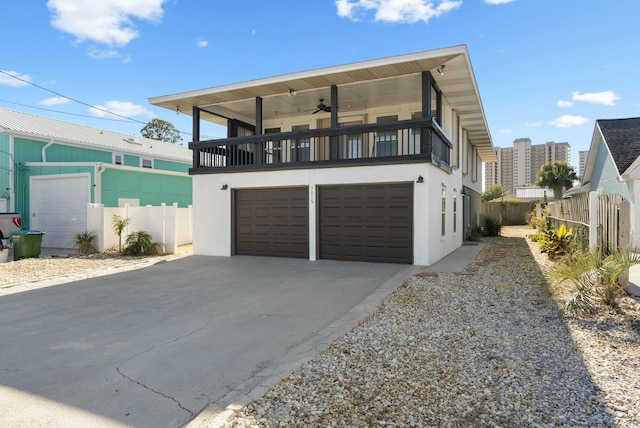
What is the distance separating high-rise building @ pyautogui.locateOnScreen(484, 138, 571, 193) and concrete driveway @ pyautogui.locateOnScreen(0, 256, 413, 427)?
2973 inches

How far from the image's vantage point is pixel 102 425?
278 centimetres

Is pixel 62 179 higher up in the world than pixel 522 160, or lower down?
lower down

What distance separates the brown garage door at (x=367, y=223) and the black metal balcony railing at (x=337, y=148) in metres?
0.79

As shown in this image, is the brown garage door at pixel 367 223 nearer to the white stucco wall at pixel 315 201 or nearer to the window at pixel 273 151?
the white stucco wall at pixel 315 201

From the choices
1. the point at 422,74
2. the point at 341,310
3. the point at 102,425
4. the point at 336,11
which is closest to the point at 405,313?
the point at 341,310

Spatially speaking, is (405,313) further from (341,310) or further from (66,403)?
Answer: (66,403)

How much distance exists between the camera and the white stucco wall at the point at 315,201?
10055 mm

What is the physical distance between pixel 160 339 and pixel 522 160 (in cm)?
8705

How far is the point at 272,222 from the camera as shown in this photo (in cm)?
1204

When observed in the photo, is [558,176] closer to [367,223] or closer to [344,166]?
[367,223]

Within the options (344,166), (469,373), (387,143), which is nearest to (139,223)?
(344,166)

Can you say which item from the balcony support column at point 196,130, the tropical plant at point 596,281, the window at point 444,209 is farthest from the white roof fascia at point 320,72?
the tropical plant at point 596,281

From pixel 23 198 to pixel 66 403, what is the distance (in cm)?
1818

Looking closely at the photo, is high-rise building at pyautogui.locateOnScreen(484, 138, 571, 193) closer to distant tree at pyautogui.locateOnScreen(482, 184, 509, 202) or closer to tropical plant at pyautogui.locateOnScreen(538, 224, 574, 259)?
distant tree at pyautogui.locateOnScreen(482, 184, 509, 202)
